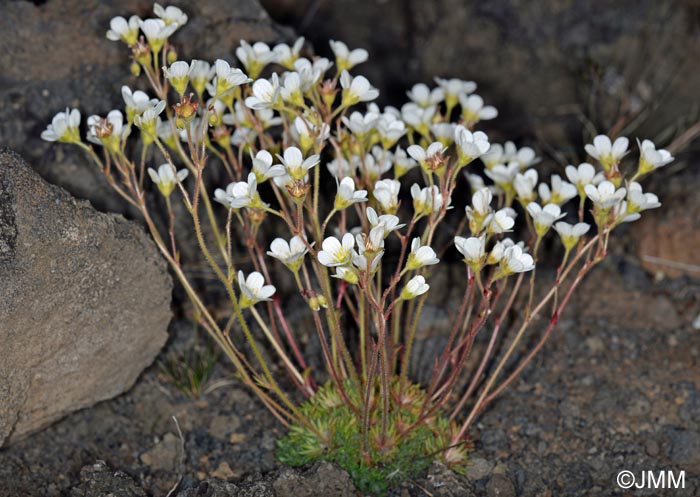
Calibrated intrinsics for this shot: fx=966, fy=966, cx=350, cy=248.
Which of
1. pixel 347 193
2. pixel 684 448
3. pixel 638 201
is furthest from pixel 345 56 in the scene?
pixel 684 448

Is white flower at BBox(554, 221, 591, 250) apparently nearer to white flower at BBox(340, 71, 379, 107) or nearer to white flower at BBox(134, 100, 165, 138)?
white flower at BBox(340, 71, 379, 107)

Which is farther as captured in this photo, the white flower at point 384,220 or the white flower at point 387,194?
the white flower at point 387,194

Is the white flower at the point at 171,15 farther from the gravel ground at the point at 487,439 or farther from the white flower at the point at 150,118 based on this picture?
the gravel ground at the point at 487,439

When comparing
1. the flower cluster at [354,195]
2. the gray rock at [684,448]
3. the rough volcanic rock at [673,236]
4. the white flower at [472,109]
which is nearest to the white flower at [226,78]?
the flower cluster at [354,195]

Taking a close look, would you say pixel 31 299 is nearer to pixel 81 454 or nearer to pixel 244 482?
pixel 81 454

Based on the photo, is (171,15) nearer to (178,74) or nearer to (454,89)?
(178,74)

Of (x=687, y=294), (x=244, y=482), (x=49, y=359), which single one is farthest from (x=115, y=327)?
(x=687, y=294)
